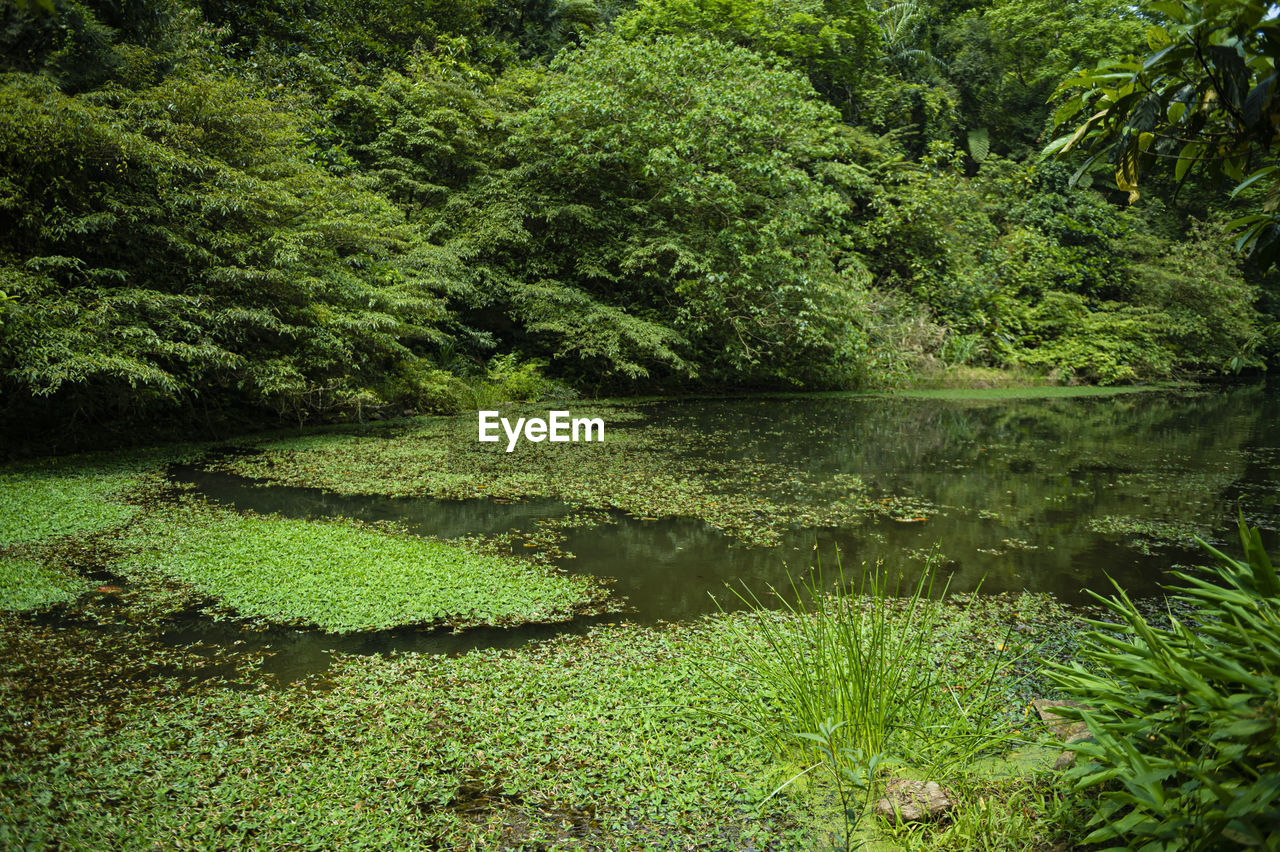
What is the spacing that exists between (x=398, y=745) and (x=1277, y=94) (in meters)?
2.82

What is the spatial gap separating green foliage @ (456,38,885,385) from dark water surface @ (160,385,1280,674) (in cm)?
242

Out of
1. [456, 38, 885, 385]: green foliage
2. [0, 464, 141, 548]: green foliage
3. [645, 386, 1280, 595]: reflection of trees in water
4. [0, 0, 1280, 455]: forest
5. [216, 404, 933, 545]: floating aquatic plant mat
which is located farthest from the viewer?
[456, 38, 885, 385]: green foliage

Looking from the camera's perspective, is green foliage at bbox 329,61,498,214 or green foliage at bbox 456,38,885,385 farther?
green foliage at bbox 329,61,498,214

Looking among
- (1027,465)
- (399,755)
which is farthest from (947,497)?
(399,755)

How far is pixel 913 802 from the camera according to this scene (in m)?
1.96

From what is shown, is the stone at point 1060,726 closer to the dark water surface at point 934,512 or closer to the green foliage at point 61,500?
the dark water surface at point 934,512

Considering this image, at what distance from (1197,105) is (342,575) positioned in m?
4.02

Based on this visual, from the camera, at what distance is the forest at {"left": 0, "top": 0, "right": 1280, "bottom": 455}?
641 centimetres

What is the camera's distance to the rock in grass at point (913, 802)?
193 cm

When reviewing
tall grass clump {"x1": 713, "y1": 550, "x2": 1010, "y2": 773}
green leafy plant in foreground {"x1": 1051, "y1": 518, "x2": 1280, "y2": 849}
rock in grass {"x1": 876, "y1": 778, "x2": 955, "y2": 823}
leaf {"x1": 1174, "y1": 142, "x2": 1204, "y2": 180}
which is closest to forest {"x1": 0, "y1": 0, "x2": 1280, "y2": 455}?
leaf {"x1": 1174, "y1": 142, "x2": 1204, "y2": 180}

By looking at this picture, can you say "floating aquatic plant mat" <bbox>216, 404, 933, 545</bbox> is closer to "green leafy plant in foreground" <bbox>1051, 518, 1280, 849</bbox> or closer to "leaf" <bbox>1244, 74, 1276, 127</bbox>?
"green leafy plant in foreground" <bbox>1051, 518, 1280, 849</bbox>

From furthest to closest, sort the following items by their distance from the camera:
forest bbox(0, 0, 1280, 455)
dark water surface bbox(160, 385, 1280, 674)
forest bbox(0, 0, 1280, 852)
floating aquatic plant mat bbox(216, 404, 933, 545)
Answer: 1. forest bbox(0, 0, 1280, 455)
2. floating aquatic plant mat bbox(216, 404, 933, 545)
3. dark water surface bbox(160, 385, 1280, 674)
4. forest bbox(0, 0, 1280, 852)

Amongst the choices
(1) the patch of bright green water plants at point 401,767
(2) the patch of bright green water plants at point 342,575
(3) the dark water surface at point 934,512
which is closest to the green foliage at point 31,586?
(2) the patch of bright green water plants at point 342,575

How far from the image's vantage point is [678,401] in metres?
12.4
